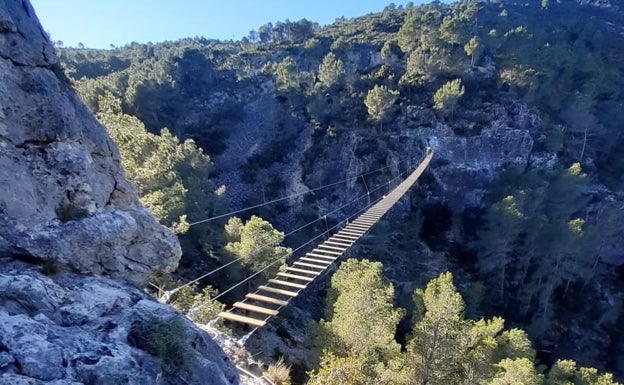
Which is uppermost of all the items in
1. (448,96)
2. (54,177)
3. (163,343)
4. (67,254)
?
(448,96)

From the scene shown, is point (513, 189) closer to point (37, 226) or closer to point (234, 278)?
point (234, 278)

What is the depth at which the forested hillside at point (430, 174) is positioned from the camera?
13.9m

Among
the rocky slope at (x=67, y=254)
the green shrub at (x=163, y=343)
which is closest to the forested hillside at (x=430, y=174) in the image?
the green shrub at (x=163, y=343)

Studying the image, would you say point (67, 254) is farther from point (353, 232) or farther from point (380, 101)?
point (380, 101)

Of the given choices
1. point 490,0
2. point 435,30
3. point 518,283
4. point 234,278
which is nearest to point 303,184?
point 234,278

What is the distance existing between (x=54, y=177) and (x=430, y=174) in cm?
2507

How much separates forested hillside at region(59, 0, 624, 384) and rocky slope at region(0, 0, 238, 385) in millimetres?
6547

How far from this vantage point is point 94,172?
452cm

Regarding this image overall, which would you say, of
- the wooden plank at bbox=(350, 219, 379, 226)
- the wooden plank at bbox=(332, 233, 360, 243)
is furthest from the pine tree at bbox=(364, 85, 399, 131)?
the wooden plank at bbox=(332, 233, 360, 243)

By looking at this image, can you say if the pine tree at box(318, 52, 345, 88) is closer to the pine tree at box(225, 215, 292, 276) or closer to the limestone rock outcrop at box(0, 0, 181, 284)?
the pine tree at box(225, 215, 292, 276)

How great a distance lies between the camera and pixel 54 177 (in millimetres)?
4004

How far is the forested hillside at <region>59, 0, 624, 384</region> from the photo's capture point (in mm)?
13867

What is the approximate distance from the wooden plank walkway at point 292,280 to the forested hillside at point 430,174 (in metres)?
2.65

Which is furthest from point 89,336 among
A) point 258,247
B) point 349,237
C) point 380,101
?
point 380,101
